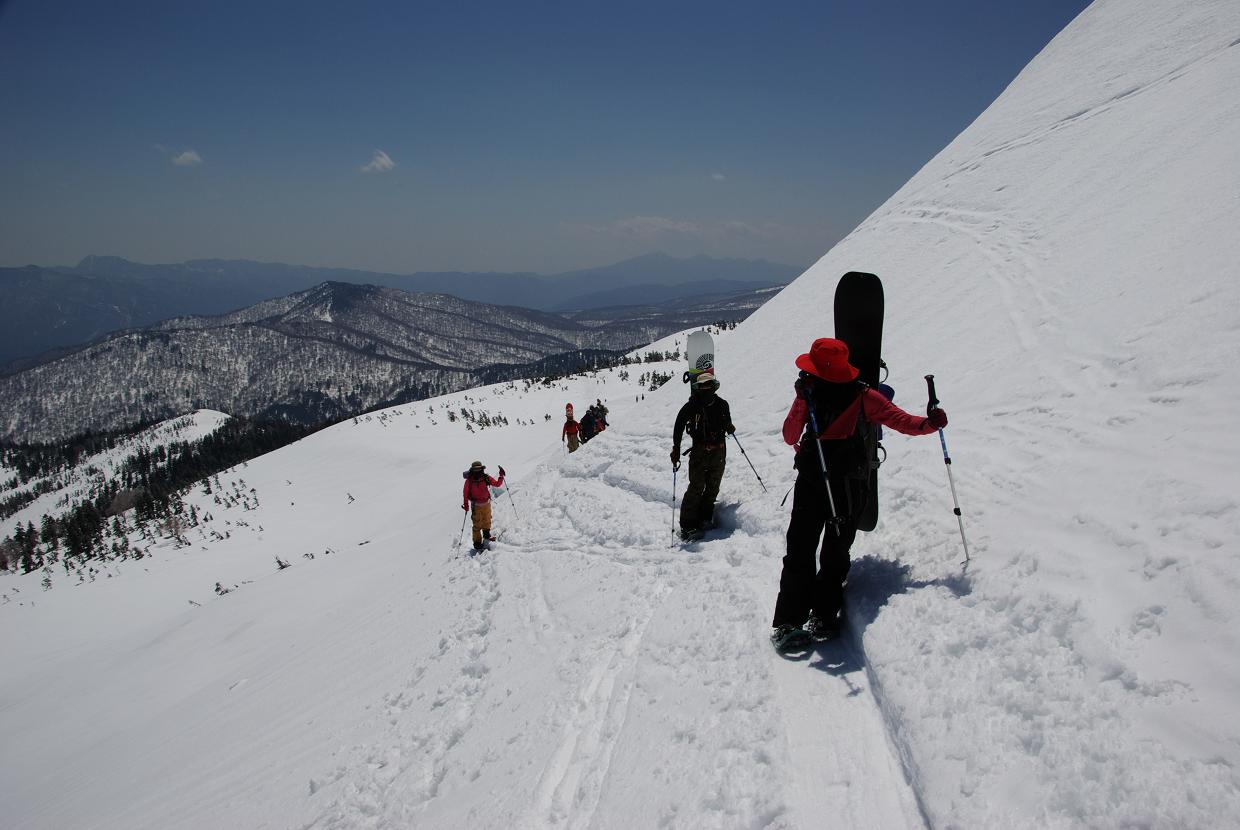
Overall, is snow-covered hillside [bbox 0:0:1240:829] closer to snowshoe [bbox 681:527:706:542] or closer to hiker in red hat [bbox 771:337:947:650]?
snowshoe [bbox 681:527:706:542]

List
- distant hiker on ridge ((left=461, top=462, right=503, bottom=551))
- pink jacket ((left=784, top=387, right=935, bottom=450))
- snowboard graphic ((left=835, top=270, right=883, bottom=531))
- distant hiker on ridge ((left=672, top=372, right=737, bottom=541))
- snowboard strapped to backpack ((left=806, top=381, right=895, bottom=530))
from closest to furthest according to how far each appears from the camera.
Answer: pink jacket ((left=784, top=387, right=935, bottom=450)) → snowboard strapped to backpack ((left=806, top=381, right=895, bottom=530)) → snowboard graphic ((left=835, top=270, right=883, bottom=531)) → distant hiker on ridge ((left=672, top=372, right=737, bottom=541)) → distant hiker on ridge ((left=461, top=462, right=503, bottom=551))

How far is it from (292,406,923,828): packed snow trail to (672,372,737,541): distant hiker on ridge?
48cm

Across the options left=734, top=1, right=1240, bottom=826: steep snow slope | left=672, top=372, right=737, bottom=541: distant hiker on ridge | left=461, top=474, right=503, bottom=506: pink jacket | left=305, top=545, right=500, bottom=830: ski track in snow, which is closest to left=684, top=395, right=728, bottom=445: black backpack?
left=672, top=372, right=737, bottom=541: distant hiker on ridge

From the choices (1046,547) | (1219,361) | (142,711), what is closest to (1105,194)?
(1219,361)

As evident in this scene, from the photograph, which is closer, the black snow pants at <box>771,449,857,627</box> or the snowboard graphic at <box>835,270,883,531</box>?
the black snow pants at <box>771,449,857,627</box>

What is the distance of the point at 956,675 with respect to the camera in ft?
13.1

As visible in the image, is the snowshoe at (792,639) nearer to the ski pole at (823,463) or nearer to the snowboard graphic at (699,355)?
the ski pole at (823,463)

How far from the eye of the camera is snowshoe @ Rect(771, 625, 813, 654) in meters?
5.06

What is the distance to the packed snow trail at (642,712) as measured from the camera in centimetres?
389

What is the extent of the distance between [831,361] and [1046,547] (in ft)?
7.24

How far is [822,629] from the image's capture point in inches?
203

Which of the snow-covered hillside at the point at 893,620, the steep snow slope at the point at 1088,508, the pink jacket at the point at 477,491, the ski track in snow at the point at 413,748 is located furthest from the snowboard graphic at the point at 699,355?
the pink jacket at the point at 477,491

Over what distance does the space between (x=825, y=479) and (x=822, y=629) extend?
1.43 meters

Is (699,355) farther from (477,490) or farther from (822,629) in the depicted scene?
(477,490)
